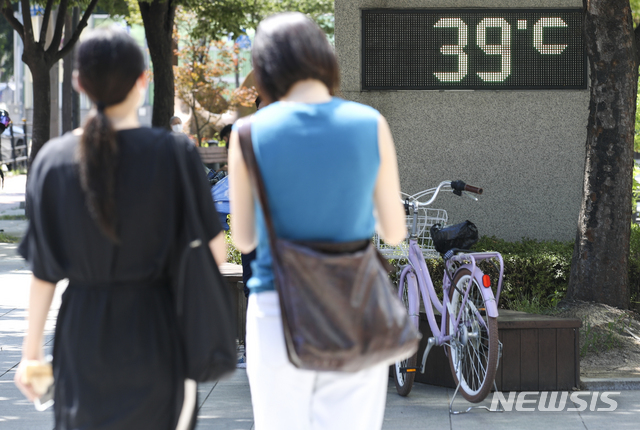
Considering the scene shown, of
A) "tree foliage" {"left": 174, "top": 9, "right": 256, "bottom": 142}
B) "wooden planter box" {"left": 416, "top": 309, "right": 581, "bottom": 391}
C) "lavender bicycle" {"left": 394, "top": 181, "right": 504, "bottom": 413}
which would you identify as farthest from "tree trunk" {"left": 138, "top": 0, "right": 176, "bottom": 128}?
"wooden planter box" {"left": 416, "top": 309, "right": 581, "bottom": 391}

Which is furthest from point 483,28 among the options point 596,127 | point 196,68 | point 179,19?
point 179,19

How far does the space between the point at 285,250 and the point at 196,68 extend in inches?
1046

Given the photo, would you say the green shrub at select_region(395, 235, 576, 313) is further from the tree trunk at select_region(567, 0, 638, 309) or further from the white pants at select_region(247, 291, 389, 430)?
the white pants at select_region(247, 291, 389, 430)

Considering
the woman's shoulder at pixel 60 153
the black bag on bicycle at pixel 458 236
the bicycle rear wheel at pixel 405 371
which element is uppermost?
the woman's shoulder at pixel 60 153

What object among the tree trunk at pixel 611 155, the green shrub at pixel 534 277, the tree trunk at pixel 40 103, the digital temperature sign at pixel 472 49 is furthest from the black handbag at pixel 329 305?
the tree trunk at pixel 40 103

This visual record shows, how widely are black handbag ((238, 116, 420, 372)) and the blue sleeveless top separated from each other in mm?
38

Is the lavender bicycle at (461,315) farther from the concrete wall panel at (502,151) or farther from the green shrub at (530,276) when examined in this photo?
the concrete wall panel at (502,151)

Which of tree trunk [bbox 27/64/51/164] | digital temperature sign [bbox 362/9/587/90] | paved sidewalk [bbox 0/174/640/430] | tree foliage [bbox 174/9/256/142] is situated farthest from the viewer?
tree foliage [bbox 174/9/256/142]

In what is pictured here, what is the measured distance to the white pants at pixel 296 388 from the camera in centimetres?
238

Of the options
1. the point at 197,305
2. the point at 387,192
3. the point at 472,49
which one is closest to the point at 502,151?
the point at 472,49

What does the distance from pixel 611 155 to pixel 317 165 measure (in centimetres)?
504

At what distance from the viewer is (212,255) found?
2346 mm

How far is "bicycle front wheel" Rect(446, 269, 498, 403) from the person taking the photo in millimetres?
4703

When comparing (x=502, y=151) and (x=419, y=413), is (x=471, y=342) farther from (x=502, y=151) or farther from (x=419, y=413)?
(x=502, y=151)
